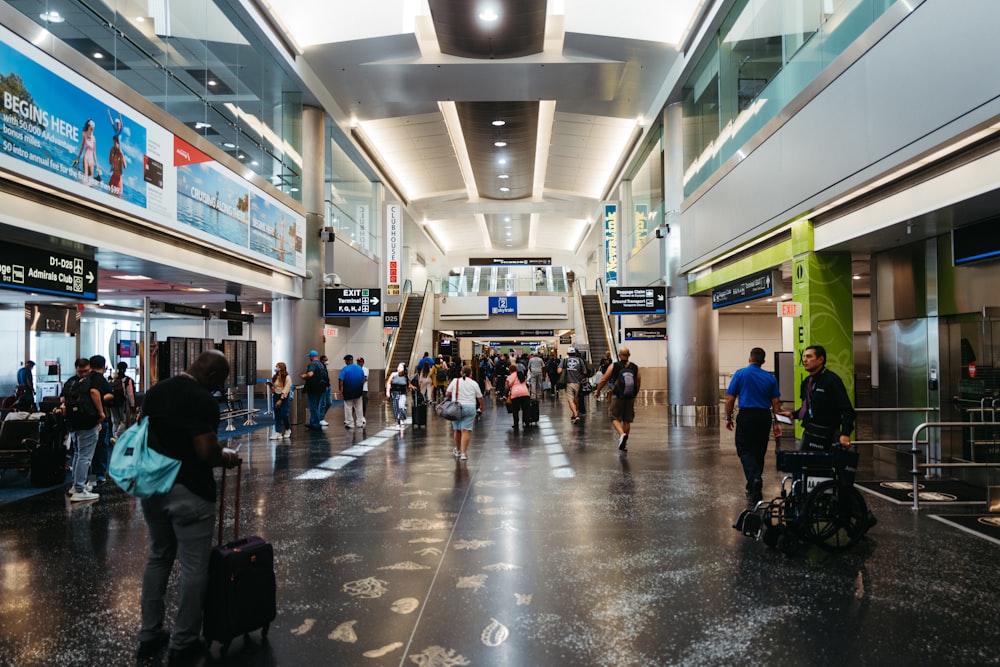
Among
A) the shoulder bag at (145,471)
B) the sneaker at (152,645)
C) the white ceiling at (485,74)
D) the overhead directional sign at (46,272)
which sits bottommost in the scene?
the sneaker at (152,645)

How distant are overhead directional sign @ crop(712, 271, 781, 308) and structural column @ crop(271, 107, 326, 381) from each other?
10.2 metres

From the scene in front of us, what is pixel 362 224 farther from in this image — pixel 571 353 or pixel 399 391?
pixel 399 391

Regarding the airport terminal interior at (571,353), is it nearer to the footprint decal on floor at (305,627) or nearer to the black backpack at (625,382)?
the footprint decal on floor at (305,627)

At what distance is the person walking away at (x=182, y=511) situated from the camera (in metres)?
3.68

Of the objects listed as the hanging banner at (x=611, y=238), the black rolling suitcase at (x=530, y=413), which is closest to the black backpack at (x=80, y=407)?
the black rolling suitcase at (x=530, y=413)

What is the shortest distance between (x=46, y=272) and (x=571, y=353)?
13.9 m

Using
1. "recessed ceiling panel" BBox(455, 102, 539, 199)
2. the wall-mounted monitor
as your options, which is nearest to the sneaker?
the wall-mounted monitor

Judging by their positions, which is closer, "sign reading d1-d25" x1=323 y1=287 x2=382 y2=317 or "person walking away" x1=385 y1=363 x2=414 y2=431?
"person walking away" x1=385 y1=363 x2=414 y2=431

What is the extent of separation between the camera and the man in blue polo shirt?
7418mm

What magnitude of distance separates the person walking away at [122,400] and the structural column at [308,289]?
690 cm

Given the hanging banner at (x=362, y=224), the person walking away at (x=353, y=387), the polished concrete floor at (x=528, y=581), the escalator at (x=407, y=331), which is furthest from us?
the escalator at (x=407, y=331)

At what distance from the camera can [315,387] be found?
49.8 ft

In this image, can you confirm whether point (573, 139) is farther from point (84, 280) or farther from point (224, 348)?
point (84, 280)

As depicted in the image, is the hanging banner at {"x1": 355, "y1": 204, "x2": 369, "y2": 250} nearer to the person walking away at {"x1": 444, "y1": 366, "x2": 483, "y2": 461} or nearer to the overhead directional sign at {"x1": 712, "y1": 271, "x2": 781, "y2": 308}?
the overhead directional sign at {"x1": 712, "y1": 271, "x2": 781, "y2": 308}
